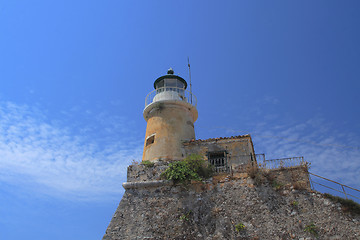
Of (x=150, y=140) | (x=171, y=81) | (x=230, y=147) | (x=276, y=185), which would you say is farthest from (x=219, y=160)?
(x=171, y=81)

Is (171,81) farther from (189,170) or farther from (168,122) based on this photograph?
(189,170)

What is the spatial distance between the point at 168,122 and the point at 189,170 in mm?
3898

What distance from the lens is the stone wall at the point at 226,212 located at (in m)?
11.3

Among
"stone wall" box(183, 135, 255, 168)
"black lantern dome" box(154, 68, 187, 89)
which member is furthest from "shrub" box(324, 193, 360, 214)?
"black lantern dome" box(154, 68, 187, 89)

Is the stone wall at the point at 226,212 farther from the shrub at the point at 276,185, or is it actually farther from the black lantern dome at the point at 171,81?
the black lantern dome at the point at 171,81

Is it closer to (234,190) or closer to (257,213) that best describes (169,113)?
(234,190)

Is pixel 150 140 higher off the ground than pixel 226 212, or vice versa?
pixel 150 140

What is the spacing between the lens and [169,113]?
693 inches

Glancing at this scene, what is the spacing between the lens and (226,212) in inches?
499

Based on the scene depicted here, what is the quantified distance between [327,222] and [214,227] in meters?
4.69

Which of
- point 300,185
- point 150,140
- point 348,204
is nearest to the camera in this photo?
point 348,204

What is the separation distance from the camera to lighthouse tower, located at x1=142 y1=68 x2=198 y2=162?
53.4 feet

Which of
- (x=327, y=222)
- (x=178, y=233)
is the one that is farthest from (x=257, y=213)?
(x=178, y=233)

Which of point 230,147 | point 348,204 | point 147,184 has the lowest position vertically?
point 348,204
